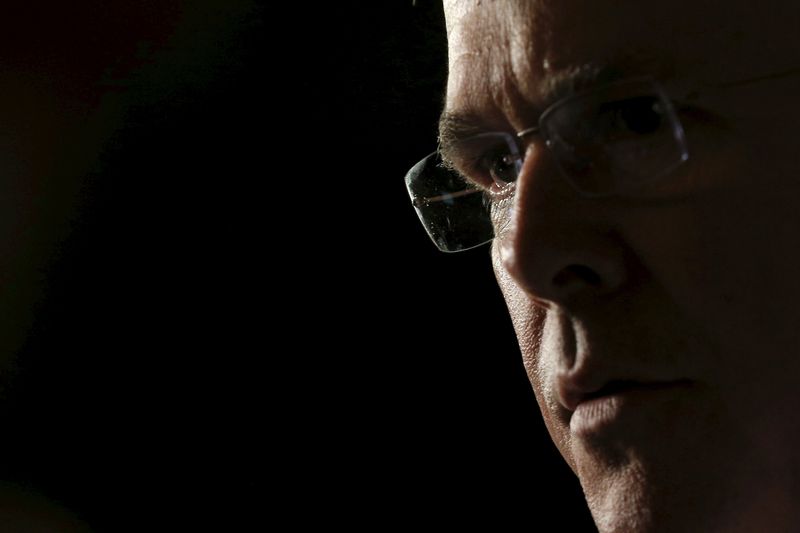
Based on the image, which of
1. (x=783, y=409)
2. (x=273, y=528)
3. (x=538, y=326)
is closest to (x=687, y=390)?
(x=783, y=409)

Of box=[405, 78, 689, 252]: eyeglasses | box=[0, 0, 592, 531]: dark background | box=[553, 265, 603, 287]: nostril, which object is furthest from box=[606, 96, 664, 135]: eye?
box=[0, 0, 592, 531]: dark background

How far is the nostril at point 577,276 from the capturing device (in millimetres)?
790

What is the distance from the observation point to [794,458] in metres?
0.76

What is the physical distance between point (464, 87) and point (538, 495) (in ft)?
2.82

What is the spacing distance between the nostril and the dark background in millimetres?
705

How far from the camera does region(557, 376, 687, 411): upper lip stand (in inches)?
30.3

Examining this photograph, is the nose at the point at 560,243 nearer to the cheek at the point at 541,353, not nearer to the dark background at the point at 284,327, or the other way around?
the cheek at the point at 541,353

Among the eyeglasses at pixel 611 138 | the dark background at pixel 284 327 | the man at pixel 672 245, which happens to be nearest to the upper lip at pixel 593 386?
the man at pixel 672 245

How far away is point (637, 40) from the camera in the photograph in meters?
0.74

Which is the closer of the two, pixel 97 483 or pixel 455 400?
pixel 97 483

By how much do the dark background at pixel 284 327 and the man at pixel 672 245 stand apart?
0.67m

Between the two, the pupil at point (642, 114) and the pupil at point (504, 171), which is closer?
the pupil at point (642, 114)

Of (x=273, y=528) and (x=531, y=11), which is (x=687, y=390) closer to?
(x=531, y=11)

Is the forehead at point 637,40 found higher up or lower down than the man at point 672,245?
higher up
